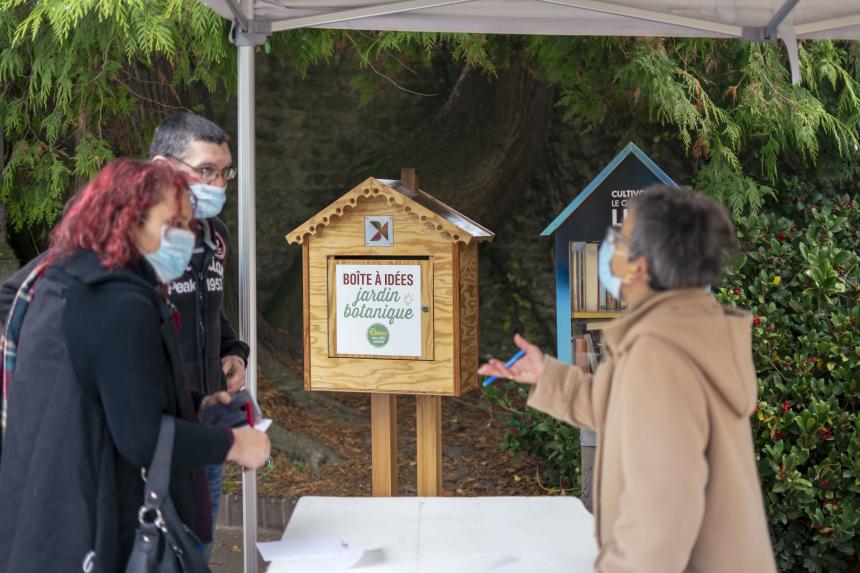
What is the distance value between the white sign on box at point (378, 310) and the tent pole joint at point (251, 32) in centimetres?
81

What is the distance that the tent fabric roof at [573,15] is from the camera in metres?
3.25

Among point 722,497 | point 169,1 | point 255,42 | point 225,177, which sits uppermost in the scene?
point 169,1

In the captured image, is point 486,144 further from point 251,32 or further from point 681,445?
point 681,445

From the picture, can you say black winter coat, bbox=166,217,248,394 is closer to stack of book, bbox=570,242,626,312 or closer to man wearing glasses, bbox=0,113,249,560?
man wearing glasses, bbox=0,113,249,560

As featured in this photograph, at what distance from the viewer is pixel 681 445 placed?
1.66 metres

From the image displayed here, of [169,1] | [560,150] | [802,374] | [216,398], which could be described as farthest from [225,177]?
[560,150]

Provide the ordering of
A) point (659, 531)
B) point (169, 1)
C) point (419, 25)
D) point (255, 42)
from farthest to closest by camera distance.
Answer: point (169, 1) → point (419, 25) → point (255, 42) → point (659, 531)

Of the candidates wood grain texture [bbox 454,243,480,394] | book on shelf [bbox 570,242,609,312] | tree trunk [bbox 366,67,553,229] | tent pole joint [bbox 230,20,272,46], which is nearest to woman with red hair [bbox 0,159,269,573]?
tent pole joint [bbox 230,20,272,46]

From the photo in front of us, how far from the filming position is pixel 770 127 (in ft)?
17.6

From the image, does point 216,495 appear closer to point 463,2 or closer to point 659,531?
point 659,531

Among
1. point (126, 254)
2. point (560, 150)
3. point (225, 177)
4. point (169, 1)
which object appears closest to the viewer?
point (126, 254)

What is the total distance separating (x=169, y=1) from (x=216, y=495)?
8.37ft

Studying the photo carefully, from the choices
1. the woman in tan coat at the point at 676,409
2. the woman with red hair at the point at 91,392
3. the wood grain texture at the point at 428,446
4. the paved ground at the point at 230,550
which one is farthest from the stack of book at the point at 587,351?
the paved ground at the point at 230,550

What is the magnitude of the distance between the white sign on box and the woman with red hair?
1404mm
